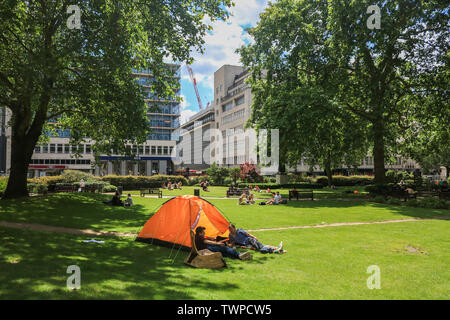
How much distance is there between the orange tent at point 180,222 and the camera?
A: 393 inches

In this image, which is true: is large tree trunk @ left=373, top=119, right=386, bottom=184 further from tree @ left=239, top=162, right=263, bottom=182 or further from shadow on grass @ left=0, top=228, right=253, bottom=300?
tree @ left=239, top=162, right=263, bottom=182

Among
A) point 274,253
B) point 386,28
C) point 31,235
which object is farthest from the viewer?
point 386,28

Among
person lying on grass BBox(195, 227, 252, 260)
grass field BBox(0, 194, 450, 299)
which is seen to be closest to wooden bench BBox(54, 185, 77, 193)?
grass field BBox(0, 194, 450, 299)

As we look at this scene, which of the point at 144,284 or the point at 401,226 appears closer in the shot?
the point at 144,284

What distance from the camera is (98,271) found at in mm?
6918

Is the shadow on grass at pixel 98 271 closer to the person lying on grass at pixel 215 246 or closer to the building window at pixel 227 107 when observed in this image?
the person lying on grass at pixel 215 246

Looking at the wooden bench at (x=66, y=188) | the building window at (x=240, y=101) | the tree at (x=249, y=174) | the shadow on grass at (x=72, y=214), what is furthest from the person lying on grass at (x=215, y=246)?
the building window at (x=240, y=101)

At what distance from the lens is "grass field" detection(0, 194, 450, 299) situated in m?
5.93

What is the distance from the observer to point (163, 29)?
15.6m

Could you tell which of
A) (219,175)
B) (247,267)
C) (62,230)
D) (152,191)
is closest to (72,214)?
(62,230)

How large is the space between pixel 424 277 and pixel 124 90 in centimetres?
1560

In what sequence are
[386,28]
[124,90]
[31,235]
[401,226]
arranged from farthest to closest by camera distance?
[386,28], [124,90], [401,226], [31,235]

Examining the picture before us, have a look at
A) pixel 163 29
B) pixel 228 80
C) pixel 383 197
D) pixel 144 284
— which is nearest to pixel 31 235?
pixel 144 284

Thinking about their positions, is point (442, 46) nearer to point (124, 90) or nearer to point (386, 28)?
point (386, 28)
